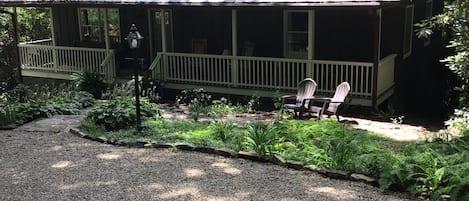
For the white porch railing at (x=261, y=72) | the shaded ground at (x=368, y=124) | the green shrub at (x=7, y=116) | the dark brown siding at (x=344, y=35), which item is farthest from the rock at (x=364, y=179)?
the dark brown siding at (x=344, y=35)

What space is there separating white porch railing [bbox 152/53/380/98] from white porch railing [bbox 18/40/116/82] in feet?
5.99

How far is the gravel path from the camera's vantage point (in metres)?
6.05

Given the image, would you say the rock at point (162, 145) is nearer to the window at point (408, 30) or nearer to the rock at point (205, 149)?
the rock at point (205, 149)

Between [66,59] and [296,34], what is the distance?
7315 millimetres

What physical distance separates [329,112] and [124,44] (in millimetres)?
8311

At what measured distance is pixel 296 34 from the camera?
14.0m

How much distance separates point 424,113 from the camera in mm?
13539

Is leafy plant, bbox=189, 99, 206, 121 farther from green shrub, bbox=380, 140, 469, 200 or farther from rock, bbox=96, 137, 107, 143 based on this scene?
green shrub, bbox=380, 140, 469, 200

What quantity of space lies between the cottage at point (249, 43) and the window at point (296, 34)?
0.09 ft

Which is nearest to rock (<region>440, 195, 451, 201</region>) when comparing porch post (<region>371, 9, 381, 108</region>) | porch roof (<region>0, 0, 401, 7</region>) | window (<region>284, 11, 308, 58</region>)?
porch roof (<region>0, 0, 401, 7</region>)

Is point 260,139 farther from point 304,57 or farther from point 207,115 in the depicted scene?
point 304,57

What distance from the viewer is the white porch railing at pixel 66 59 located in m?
15.4

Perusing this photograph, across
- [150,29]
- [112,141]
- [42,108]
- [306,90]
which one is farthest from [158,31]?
[112,141]

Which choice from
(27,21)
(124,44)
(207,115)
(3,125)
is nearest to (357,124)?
(207,115)
